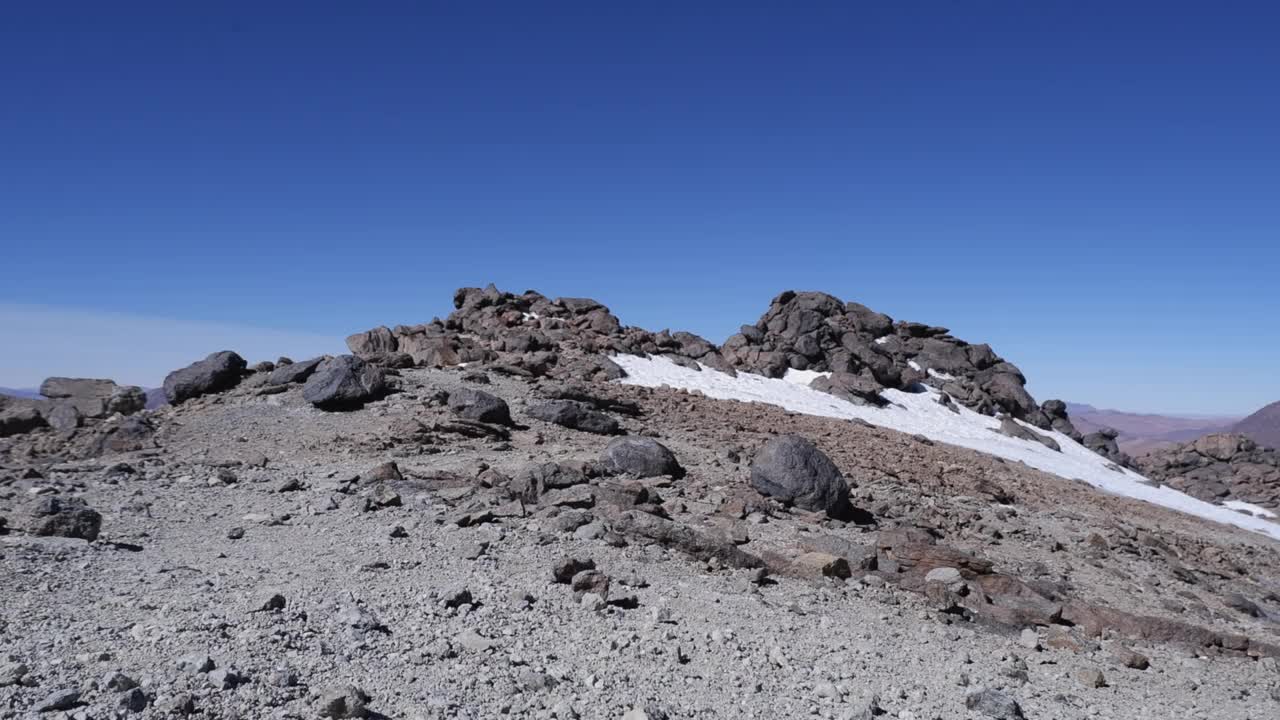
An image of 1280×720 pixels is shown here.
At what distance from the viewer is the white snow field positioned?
2927 centimetres

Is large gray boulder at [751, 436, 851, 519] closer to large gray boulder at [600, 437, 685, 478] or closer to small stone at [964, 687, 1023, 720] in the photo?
large gray boulder at [600, 437, 685, 478]

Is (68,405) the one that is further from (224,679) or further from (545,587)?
(224,679)

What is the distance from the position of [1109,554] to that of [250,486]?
14496mm

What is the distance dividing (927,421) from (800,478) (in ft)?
76.5

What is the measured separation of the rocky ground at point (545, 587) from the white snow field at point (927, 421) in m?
12.3

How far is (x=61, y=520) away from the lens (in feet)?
31.2

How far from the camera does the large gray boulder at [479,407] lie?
17109 mm

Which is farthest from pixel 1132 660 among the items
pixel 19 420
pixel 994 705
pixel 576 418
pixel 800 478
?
pixel 19 420

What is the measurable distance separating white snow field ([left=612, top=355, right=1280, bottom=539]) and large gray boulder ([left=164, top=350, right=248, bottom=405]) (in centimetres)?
1256

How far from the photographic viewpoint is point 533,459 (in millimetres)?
14859

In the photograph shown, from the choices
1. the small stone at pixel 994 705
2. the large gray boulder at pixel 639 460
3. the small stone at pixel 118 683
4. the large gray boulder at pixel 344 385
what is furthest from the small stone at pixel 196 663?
the large gray boulder at pixel 344 385

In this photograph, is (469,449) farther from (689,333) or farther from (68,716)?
(689,333)

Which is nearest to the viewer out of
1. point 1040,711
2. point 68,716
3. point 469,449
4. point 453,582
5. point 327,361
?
point 68,716

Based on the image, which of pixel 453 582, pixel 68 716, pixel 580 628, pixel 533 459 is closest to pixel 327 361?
pixel 533 459
